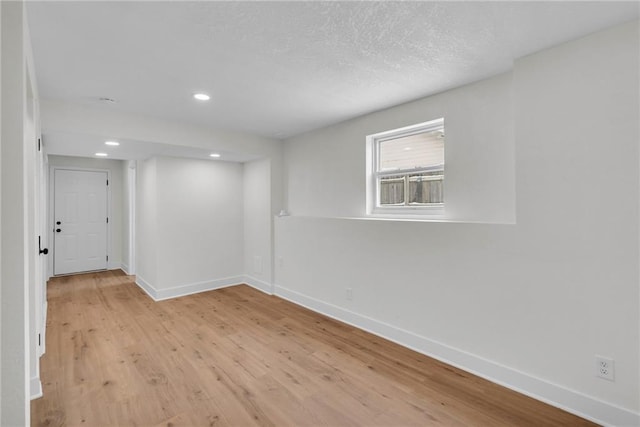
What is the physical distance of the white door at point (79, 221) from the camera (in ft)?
19.4

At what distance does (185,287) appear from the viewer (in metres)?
4.67

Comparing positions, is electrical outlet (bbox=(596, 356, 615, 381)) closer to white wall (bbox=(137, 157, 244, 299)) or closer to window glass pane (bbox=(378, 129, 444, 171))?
window glass pane (bbox=(378, 129, 444, 171))

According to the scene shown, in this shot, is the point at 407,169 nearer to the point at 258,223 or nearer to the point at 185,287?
the point at 258,223

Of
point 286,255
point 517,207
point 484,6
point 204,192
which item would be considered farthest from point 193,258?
point 484,6

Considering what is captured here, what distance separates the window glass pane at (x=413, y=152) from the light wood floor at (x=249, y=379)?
71.4 inches

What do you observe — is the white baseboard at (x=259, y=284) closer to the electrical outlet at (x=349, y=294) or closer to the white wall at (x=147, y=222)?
the white wall at (x=147, y=222)

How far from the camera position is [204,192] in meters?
4.91

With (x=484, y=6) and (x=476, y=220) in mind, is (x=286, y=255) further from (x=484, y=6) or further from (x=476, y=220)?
(x=484, y=6)

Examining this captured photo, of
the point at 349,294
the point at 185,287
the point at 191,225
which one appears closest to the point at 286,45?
the point at 349,294

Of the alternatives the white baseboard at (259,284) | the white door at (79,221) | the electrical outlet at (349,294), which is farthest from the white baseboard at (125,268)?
the electrical outlet at (349,294)

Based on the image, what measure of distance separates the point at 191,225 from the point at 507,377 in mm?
4281

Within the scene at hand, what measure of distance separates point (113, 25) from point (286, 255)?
3259mm

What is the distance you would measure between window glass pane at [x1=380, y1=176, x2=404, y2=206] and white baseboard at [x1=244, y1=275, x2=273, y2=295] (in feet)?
7.39

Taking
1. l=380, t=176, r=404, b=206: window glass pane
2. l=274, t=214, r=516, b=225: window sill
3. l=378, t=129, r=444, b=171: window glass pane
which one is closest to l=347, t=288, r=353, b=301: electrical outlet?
l=274, t=214, r=516, b=225: window sill
